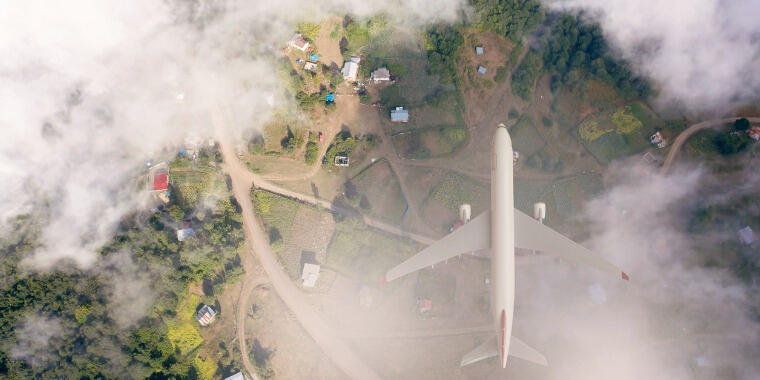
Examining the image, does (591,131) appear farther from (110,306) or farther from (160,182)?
(110,306)

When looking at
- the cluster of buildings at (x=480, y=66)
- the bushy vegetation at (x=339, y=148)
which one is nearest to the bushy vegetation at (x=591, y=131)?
the cluster of buildings at (x=480, y=66)

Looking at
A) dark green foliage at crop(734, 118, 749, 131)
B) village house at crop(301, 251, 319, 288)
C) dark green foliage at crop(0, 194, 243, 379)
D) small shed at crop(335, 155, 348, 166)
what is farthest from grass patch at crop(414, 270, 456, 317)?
dark green foliage at crop(734, 118, 749, 131)

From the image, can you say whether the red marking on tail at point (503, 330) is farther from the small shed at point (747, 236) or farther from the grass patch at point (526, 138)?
the small shed at point (747, 236)

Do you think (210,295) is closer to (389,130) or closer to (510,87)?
(389,130)

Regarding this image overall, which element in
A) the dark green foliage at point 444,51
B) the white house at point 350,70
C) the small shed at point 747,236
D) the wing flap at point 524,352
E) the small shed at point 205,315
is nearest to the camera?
the wing flap at point 524,352

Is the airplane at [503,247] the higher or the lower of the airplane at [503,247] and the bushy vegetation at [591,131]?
the lower

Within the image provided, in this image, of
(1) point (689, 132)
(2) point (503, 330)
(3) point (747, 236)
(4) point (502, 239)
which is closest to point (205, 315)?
(2) point (503, 330)
